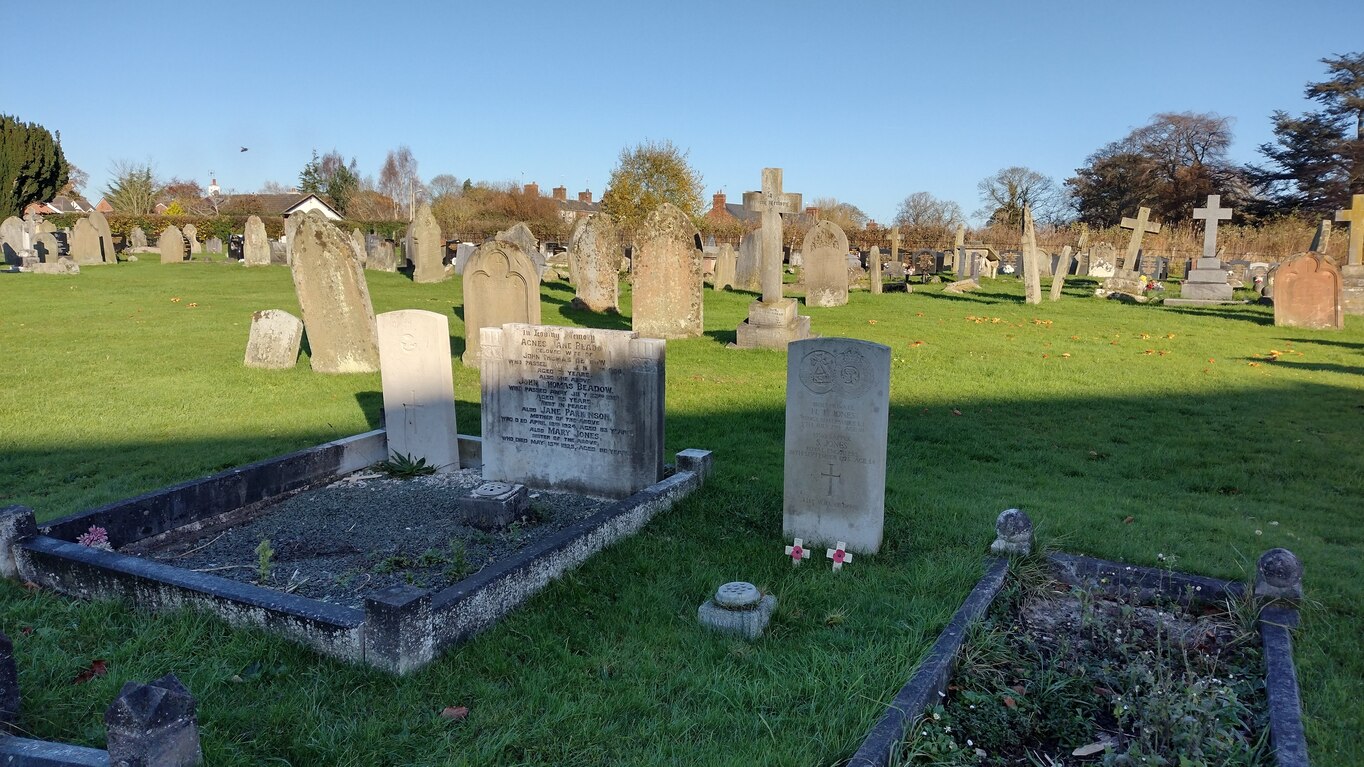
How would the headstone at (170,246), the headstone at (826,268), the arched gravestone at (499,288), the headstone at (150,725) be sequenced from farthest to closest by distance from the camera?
the headstone at (170,246) → the headstone at (826,268) → the arched gravestone at (499,288) → the headstone at (150,725)

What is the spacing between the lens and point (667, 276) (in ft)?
45.4

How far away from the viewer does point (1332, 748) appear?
3125 mm

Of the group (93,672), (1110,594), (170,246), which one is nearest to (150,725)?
(93,672)

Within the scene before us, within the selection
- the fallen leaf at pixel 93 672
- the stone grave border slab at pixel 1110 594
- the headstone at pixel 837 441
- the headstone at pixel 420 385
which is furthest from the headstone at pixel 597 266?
the fallen leaf at pixel 93 672

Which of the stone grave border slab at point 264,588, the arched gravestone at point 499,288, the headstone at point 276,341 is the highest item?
the arched gravestone at point 499,288

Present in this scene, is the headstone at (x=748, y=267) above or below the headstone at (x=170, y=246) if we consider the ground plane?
below

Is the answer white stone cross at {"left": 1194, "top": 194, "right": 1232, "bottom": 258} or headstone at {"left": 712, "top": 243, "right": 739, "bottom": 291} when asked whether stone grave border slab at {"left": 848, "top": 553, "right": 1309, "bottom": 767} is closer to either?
white stone cross at {"left": 1194, "top": 194, "right": 1232, "bottom": 258}

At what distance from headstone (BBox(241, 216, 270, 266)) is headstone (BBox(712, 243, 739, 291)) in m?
16.8

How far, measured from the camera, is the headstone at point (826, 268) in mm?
20031

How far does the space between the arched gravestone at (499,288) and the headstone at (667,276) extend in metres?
3.11

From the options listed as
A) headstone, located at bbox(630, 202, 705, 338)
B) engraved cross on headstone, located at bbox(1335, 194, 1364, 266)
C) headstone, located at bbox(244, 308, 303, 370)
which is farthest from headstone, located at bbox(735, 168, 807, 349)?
engraved cross on headstone, located at bbox(1335, 194, 1364, 266)

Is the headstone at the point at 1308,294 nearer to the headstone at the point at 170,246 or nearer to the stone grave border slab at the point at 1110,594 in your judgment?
the stone grave border slab at the point at 1110,594

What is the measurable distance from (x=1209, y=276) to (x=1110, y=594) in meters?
19.8

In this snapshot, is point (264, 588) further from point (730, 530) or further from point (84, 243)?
point (84, 243)
